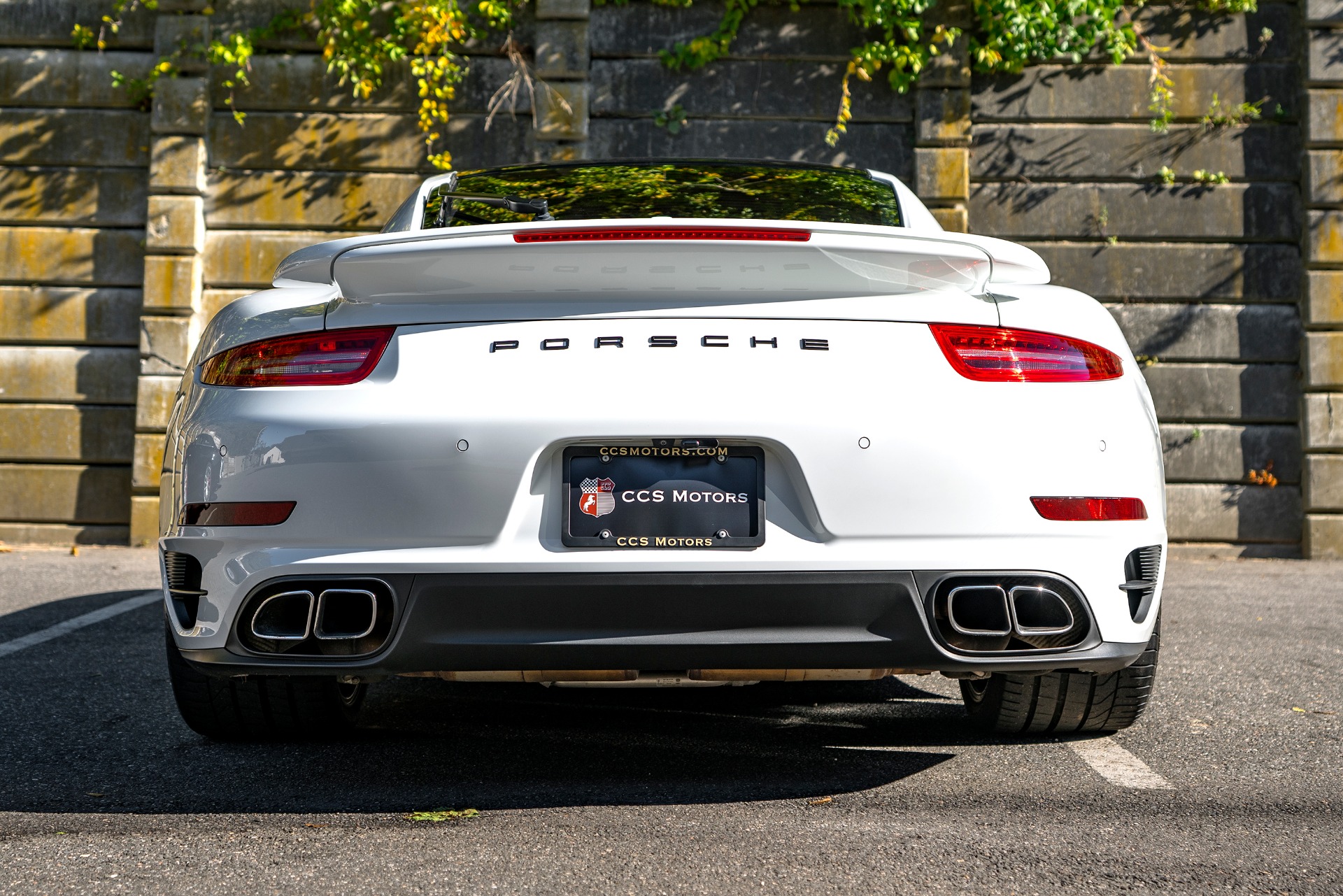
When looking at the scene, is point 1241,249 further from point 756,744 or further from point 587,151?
point 756,744

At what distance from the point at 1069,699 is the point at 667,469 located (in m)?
1.31

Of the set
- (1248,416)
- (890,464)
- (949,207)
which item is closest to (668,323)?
(890,464)

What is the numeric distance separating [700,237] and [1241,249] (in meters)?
6.88

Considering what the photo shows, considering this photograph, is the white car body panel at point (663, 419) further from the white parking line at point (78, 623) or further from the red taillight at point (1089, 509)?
the white parking line at point (78, 623)

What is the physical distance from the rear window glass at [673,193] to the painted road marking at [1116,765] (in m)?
1.41

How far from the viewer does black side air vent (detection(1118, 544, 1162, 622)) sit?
2404 mm

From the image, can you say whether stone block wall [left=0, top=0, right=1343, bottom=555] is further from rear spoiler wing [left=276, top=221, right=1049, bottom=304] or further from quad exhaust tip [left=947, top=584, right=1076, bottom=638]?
quad exhaust tip [left=947, top=584, right=1076, bottom=638]

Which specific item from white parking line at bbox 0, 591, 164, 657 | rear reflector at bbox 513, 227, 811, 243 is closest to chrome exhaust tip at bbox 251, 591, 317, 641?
rear reflector at bbox 513, 227, 811, 243

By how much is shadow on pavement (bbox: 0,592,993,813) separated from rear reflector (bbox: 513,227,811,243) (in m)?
1.16

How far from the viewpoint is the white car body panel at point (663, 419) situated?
2271mm

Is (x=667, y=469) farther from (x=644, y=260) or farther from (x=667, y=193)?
(x=667, y=193)

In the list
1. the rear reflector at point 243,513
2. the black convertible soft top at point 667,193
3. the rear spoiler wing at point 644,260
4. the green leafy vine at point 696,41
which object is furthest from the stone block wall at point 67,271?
the rear spoiler wing at point 644,260

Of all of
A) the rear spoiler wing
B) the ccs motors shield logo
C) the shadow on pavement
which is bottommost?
the shadow on pavement

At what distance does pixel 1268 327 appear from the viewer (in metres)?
7.98
